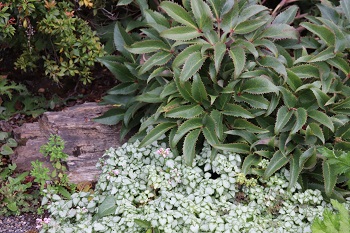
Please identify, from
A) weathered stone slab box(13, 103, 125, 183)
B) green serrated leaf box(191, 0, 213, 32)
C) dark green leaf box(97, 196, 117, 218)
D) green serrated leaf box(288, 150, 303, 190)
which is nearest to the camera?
dark green leaf box(97, 196, 117, 218)

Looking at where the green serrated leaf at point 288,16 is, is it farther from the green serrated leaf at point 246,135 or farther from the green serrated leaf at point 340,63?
the green serrated leaf at point 246,135

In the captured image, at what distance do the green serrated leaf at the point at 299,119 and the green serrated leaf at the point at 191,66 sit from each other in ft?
2.36

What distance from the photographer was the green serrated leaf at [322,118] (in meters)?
3.38

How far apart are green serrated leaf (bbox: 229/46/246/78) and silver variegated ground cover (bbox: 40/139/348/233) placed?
560 mm

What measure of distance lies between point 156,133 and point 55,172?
84 centimetres

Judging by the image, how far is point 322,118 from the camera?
343 cm

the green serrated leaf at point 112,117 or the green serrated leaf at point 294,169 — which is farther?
the green serrated leaf at point 112,117

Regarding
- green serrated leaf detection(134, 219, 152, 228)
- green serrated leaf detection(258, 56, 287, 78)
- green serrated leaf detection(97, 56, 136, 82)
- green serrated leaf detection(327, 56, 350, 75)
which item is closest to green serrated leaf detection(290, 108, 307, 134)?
green serrated leaf detection(258, 56, 287, 78)

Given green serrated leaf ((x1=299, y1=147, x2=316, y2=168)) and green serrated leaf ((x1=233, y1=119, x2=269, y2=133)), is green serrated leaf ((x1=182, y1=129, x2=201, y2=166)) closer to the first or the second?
green serrated leaf ((x1=233, y1=119, x2=269, y2=133))

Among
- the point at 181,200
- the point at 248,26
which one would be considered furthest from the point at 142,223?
the point at 248,26

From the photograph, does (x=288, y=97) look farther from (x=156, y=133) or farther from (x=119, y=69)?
(x=119, y=69)

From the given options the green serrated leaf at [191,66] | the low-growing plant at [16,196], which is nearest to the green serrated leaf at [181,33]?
the green serrated leaf at [191,66]

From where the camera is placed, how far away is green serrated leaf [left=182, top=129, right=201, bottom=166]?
341 cm

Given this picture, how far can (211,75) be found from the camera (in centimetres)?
353
